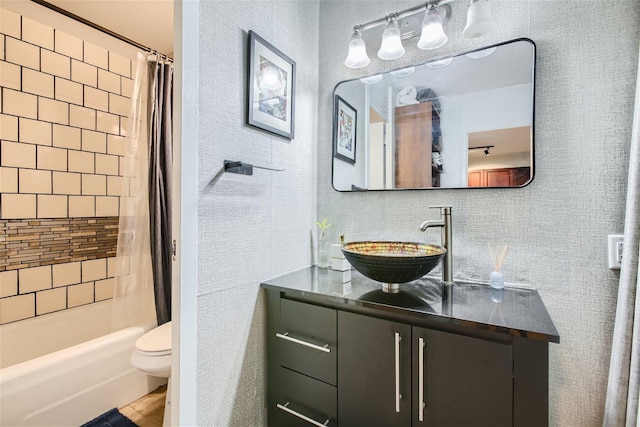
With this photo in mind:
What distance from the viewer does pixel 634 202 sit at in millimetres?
890

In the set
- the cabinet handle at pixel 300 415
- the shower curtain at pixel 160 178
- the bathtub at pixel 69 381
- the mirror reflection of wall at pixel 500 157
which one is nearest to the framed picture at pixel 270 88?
the mirror reflection of wall at pixel 500 157

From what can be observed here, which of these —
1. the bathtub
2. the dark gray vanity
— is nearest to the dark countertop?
the dark gray vanity

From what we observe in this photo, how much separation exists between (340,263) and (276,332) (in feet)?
1.42

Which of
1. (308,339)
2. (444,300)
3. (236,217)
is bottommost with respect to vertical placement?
(308,339)

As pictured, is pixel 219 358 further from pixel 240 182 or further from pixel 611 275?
pixel 611 275

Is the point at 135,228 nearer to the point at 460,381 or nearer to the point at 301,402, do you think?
the point at 301,402

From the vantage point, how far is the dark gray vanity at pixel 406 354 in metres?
0.78

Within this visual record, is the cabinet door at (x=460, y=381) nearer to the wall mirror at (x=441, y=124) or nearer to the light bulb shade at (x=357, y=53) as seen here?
the wall mirror at (x=441, y=124)

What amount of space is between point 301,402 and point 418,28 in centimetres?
175

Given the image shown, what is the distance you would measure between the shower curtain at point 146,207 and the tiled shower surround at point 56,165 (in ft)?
1.56

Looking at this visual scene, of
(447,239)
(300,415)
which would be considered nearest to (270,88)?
(447,239)

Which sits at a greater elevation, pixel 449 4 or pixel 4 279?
pixel 449 4

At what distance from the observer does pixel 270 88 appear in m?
1.29

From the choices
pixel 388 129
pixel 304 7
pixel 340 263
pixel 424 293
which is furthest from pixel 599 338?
pixel 304 7
